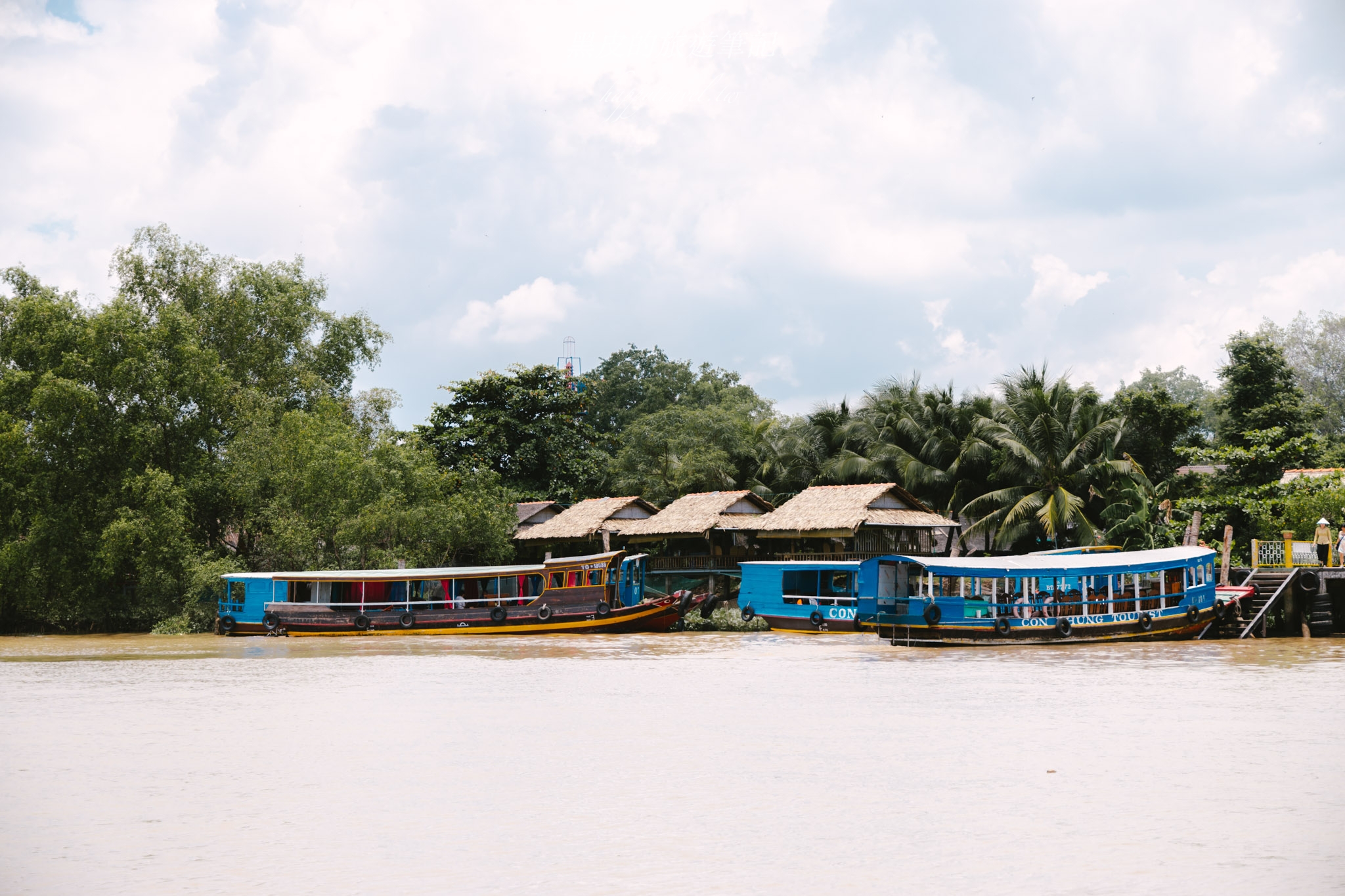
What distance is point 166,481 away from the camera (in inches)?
1200

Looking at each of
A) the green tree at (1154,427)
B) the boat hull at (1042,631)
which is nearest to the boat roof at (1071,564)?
the boat hull at (1042,631)

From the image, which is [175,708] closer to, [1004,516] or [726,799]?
[726,799]

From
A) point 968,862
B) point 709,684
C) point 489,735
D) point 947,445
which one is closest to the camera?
point 968,862

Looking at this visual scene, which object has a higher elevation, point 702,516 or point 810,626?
point 702,516

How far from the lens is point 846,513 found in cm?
3127

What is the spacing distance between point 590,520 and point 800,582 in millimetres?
9509

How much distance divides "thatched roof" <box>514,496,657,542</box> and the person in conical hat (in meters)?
18.6

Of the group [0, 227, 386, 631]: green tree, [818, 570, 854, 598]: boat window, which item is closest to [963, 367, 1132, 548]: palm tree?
[818, 570, 854, 598]: boat window

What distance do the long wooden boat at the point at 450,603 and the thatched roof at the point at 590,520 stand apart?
6672 mm

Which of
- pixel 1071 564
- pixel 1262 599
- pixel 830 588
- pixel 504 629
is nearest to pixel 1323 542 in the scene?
pixel 1262 599

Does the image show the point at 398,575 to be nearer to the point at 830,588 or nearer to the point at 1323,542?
the point at 830,588

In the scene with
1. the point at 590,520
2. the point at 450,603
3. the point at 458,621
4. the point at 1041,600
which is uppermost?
the point at 590,520

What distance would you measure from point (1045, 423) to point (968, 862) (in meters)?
27.6

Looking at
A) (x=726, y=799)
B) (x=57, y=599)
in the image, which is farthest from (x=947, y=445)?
(x=726, y=799)
